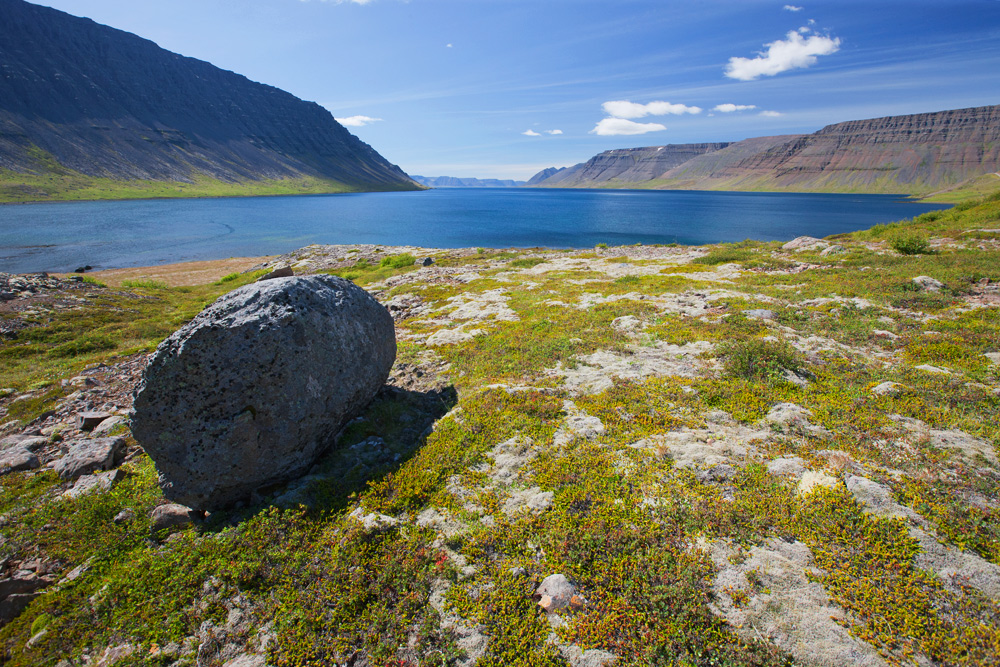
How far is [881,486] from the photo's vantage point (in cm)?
717

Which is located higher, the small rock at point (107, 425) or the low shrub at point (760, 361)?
the low shrub at point (760, 361)

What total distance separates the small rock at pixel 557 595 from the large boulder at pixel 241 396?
624 centimetres

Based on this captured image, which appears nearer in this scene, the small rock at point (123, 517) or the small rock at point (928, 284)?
the small rock at point (123, 517)

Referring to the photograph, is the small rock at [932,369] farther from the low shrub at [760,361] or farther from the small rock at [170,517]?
the small rock at [170,517]

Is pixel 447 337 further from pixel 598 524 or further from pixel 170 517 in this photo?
pixel 598 524

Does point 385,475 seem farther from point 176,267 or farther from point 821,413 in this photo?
point 176,267

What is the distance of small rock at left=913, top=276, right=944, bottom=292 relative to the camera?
1777 centimetres

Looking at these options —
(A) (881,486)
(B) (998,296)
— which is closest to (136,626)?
(A) (881,486)

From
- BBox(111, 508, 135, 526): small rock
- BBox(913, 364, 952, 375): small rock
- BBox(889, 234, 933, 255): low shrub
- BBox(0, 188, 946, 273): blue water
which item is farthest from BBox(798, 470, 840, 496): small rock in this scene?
BBox(0, 188, 946, 273): blue water

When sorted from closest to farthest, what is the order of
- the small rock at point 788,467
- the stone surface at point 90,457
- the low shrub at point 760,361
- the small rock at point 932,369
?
1. the small rock at point 788,467
2. the stone surface at point 90,457
3. the small rock at point 932,369
4. the low shrub at point 760,361

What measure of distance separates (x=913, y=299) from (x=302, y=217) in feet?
479

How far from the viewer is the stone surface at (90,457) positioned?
9.98 m

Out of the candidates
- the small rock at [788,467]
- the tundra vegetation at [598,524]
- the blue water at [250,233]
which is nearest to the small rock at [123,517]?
the tundra vegetation at [598,524]

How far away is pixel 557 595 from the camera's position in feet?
19.6
